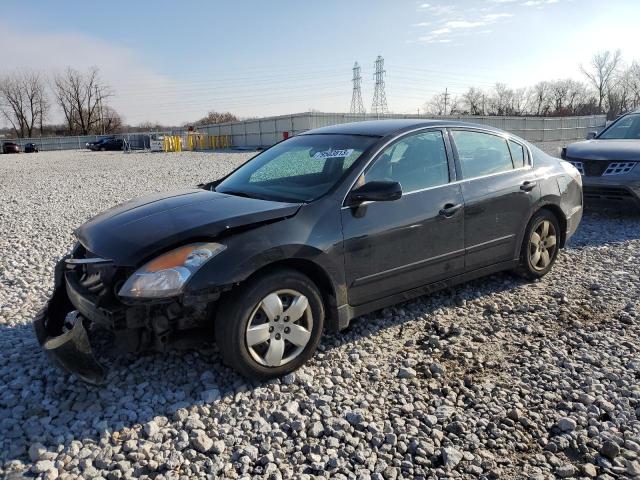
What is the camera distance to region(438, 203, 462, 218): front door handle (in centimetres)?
411

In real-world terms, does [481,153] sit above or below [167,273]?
above

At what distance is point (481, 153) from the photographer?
15.2 feet

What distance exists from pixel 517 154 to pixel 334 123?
3001 centimetres

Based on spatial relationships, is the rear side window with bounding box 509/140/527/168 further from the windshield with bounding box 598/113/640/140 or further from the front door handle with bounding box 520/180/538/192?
the windshield with bounding box 598/113/640/140

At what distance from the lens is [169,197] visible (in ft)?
13.2

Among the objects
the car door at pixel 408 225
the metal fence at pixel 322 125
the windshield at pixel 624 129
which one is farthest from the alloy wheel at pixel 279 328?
the metal fence at pixel 322 125

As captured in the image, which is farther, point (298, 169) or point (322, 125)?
point (322, 125)

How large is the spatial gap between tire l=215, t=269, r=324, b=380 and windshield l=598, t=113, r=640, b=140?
8068 mm

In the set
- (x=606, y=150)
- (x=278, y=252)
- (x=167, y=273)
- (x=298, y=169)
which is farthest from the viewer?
(x=606, y=150)

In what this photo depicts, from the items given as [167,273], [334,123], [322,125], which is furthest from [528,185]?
[322,125]

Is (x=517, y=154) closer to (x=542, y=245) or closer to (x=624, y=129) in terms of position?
(x=542, y=245)

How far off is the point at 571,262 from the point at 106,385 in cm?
500

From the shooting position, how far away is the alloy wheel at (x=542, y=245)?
5020 millimetres

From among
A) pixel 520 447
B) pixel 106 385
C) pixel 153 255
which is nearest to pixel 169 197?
pixel 153 255
